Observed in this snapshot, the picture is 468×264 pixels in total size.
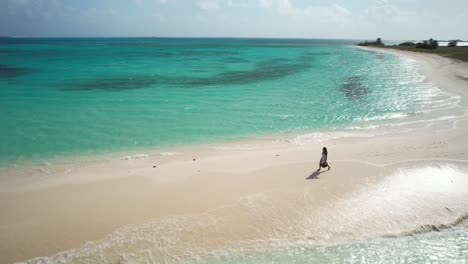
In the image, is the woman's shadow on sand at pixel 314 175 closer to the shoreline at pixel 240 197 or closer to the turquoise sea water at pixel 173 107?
the shoreline at pixel 240 197

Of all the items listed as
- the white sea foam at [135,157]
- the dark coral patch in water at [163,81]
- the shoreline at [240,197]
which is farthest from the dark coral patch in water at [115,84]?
the shoreline at [240,197]

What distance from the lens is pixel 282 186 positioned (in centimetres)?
1262

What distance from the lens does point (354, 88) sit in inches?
1353

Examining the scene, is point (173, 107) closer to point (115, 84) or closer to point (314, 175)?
Answer: point (115, 84)

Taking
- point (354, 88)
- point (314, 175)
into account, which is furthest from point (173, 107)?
point (354, 88)

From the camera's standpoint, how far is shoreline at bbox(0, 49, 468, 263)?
31.9ft

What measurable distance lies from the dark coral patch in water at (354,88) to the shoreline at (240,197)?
14191 millimetres

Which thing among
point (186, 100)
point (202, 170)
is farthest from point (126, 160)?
point (186, 100)

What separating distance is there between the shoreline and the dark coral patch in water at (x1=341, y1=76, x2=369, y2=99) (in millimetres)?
14191

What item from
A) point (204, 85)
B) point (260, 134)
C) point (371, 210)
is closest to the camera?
point (371, 210)

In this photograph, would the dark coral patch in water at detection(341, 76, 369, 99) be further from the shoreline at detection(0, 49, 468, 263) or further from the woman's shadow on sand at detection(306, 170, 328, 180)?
the woman's shadow on sand at detection(306, 170, 328, 180)

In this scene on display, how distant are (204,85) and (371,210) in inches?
1096

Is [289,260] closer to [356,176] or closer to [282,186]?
[282,186]

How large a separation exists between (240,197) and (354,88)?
2751 cm
